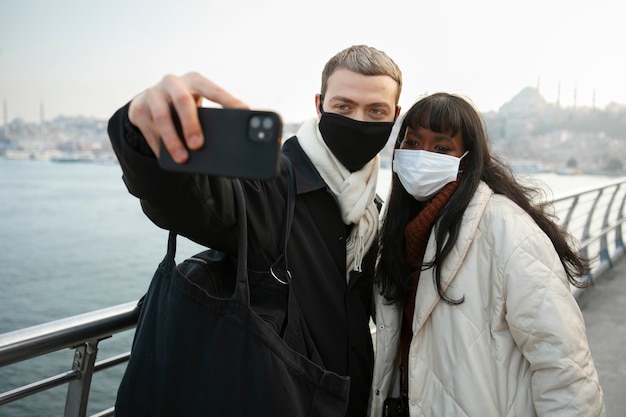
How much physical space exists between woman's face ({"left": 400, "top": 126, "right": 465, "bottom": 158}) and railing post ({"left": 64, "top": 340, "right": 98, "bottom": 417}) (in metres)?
1.06

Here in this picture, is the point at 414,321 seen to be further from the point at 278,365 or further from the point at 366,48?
the point at 366,48

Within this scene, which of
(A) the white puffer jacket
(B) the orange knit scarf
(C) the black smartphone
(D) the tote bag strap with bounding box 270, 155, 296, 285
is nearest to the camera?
(C) the black smartphone

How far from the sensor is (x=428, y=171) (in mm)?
1403

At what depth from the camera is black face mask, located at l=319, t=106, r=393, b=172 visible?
52.1 inches

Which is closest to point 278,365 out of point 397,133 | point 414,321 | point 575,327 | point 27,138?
point 414,321

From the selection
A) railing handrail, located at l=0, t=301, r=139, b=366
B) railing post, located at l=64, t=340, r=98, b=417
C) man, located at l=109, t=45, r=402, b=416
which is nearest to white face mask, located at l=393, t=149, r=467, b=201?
man, located at l=109, t=45, r=402, b=416

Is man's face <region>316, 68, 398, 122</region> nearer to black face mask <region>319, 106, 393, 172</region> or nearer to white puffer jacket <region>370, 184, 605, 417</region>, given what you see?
black face mask <region>319, 106, 393, 172</region>

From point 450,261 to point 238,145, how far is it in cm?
83

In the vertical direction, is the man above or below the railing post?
above

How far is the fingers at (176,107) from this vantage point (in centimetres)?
60

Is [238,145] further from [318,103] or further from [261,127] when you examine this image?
[318,103]

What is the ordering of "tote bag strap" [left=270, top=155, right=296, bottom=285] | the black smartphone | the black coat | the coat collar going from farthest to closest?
the coat collar < "tote bag strap" [left=270, top=155, right=296, bottom=285] < the black coat < the black smartphone

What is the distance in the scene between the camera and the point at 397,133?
1.54 m

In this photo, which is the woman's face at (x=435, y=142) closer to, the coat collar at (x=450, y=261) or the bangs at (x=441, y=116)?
the bangs at (x=441, y=116)
